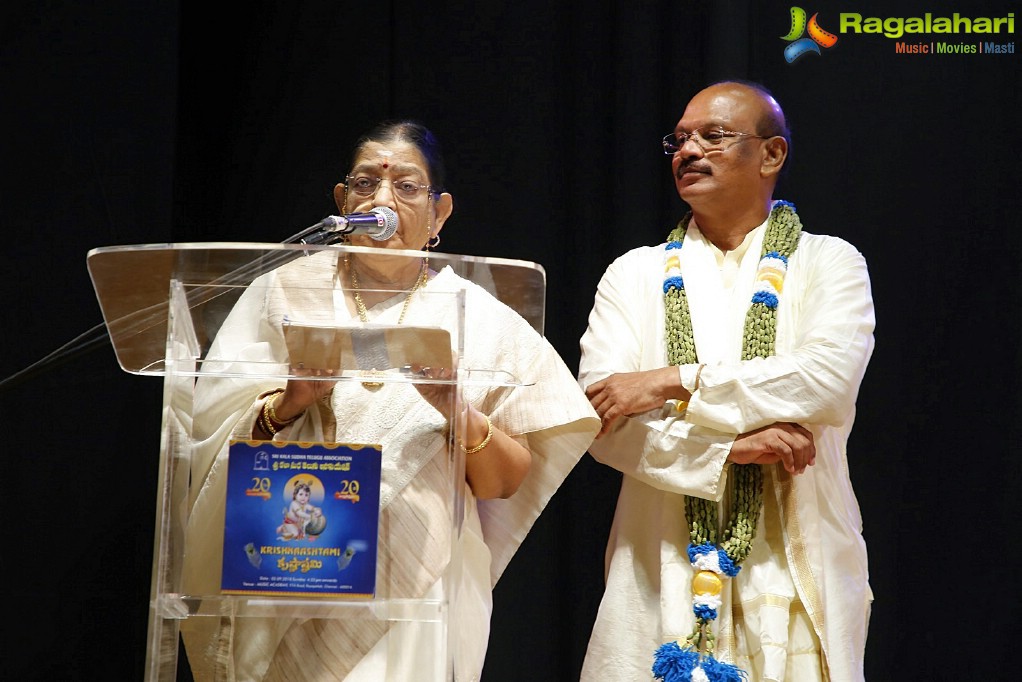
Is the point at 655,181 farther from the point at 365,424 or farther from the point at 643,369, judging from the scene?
the point at 365,424

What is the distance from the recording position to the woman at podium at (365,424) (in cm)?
166

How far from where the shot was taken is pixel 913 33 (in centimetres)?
387

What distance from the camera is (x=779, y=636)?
258cm

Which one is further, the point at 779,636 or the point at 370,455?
the point at 779,636

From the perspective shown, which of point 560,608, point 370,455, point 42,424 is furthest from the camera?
point 560,608

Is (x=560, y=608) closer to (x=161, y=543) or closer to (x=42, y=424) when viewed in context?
(x=42, y=424)

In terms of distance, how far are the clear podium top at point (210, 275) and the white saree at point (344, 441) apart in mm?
19

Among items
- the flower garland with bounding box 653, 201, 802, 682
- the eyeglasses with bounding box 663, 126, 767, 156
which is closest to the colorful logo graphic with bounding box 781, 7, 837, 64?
the eyeglasses with bounding box 663, 126, 767, 156

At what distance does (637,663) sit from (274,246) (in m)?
1.48

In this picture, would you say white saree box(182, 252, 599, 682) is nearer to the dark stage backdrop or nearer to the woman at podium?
the woman at podium

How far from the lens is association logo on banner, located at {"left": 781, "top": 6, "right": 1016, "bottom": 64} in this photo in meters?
3.83

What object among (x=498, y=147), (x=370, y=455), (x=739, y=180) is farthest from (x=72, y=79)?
(x=370, y=455)

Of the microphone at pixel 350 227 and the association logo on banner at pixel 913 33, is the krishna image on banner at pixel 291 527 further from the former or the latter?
the association logo on banner at pixel 913 33

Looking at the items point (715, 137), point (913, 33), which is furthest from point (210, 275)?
point (913, 33)
